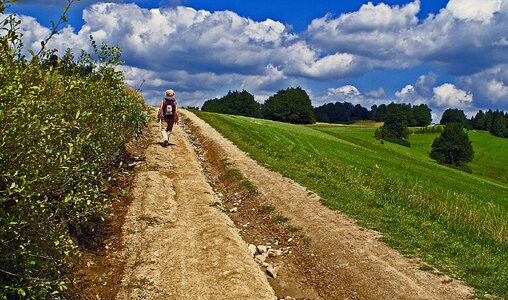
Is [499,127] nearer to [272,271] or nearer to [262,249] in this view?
[262,249]

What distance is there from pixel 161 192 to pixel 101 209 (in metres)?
8.45

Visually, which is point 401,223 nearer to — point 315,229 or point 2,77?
point 315,229

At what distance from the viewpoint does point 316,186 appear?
68.7 feet

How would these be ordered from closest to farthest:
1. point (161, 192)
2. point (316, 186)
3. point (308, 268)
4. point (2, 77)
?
point (2, 77), point (308, 268), point (161, 192), point (316, 186)

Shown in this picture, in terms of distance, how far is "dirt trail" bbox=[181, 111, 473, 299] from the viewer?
36.7ft

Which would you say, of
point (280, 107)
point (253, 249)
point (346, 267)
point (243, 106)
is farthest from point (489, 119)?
point (346, 267)

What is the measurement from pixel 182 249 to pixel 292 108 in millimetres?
144864

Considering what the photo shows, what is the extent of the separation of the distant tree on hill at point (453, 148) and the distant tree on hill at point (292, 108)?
47.9m

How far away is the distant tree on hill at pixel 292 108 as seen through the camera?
6073 inches

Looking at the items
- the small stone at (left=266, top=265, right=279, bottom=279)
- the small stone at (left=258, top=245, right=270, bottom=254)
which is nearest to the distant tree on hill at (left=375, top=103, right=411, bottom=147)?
the small stone at (left=258, top=245, right=270, bottom=254)

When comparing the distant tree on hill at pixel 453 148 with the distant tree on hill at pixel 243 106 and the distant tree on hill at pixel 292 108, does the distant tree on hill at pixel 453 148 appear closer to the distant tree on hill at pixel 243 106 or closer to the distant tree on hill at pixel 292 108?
the distant tree on hill at pixel 292 108

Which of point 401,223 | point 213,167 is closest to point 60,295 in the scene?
point 401,223

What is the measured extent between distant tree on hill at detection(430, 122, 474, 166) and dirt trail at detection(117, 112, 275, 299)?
104 m

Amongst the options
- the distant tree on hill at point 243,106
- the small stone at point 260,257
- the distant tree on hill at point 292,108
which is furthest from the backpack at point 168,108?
the distant tree on hill at point 243,106
